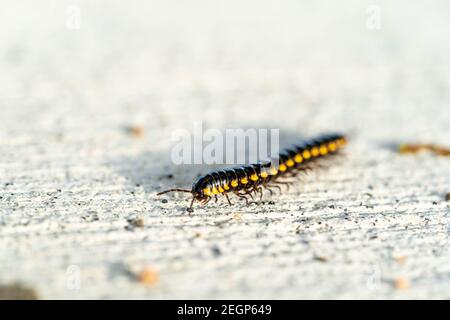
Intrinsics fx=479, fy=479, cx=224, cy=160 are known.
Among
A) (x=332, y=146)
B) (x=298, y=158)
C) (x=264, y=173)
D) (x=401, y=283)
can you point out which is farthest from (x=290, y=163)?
(x=401, y=283)

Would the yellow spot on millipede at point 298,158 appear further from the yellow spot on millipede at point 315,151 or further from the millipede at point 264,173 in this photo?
the yellow spot on millipede at point 315,151

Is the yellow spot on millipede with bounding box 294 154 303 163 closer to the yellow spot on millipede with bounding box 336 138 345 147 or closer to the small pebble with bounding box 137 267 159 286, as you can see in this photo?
the yellow spot on millipede with bounding box 336 138 345 147

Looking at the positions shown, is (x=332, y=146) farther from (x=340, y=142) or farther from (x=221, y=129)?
(x=221, y=129)

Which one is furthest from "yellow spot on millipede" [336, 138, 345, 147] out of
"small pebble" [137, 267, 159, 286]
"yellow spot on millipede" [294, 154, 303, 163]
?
"small pebble" [137, 267, 159, 286]

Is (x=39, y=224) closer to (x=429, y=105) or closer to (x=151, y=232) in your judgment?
(x=151, y=232)

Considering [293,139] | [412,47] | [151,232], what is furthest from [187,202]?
[412,47]

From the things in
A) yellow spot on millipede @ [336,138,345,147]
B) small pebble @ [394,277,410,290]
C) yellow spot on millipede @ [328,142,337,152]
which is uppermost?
yellow spot on millipede @ [336,138,345,147]
